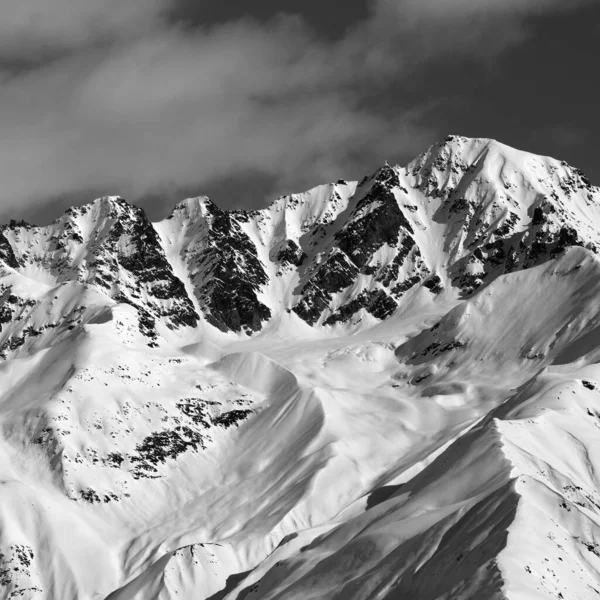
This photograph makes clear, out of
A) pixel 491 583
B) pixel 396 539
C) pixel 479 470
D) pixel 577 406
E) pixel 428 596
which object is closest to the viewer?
pixel 491 583

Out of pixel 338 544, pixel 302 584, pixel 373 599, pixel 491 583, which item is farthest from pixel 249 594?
pixel 491 583

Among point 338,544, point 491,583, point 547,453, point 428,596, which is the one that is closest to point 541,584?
point 491,583

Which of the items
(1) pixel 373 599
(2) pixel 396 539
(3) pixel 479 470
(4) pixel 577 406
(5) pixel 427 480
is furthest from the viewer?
(4) pixel 577 406

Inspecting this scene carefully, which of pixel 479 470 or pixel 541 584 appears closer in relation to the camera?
pixel 541 584

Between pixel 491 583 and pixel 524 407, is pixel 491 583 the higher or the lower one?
the higher one

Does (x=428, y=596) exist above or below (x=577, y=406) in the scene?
above

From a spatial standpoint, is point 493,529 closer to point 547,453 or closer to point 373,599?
point 373,599

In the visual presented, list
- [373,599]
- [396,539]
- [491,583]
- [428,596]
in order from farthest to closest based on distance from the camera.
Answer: [396,539] → [373,599] → [428,596] → [491,583]

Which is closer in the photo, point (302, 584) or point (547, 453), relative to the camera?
point (302, 584)

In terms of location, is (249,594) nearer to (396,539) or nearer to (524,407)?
(396,539)
